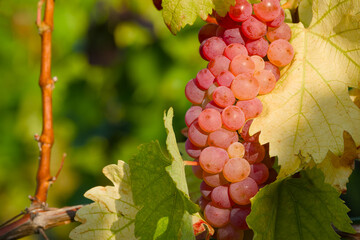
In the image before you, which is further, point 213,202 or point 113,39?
point 113,39

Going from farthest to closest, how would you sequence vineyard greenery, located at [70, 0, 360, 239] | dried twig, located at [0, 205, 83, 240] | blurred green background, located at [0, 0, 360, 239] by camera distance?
blurred green background, located at [0, 0, 360, 239]
dried twig, located at [0, 205, 83, 240]
vineyard greenery, located at [70, 0, 360, 239]

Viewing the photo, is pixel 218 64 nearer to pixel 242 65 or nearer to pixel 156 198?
pixel 242 65

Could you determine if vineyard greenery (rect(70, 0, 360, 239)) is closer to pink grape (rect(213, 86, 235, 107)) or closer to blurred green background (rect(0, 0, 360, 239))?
pink grape (rect(213, 86, 235, 107))

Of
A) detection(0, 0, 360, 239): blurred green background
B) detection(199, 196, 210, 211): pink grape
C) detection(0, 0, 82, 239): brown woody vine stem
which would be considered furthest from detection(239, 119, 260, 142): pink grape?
detection(0, 0, 360, 239): blurred green background

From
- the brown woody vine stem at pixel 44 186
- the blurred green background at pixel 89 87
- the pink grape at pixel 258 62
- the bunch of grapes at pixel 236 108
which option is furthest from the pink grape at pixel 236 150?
the blurred green background at pixel 89 87

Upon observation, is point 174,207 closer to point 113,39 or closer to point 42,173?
point 42,173

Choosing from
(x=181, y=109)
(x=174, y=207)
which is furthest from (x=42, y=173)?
(x=181, y=109)

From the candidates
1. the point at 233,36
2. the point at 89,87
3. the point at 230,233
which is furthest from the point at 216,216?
the point at 89,87
